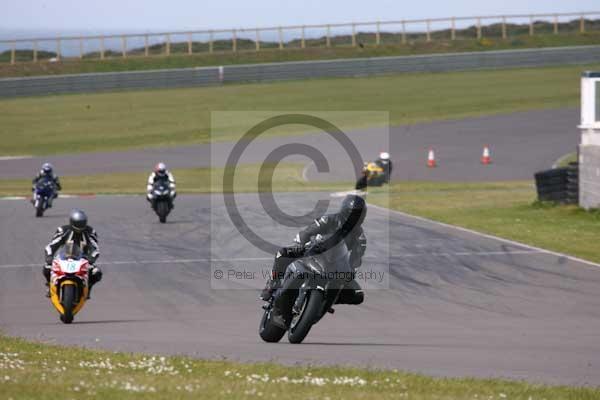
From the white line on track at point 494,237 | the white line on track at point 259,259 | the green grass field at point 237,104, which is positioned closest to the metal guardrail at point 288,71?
the green grass field at point 237,104

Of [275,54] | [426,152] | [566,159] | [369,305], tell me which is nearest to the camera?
[369,305]

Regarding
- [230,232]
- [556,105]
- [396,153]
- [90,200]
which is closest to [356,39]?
[556,105]

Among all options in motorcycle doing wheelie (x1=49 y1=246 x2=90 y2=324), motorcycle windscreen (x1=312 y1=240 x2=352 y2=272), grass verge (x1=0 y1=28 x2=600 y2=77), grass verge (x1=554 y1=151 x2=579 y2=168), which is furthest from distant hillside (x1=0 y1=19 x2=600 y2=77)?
motorcycle windscreen (x1=312 y1=240 x2=352 y2=272)

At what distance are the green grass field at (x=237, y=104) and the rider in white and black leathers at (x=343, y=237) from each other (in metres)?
38.5

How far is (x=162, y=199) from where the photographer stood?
26281 mm

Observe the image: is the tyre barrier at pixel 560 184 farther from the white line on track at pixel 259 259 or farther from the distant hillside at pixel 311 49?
the distant hillside at pixel 311 49

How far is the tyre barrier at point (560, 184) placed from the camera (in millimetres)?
25516

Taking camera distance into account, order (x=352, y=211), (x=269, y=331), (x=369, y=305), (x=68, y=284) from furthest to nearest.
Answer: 1. (x=369, y=305)
2. (x=68, y=284)
3. (x=269, y=331)
4. (x=352, y=211)

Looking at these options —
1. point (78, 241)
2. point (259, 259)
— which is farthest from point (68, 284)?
point (259, 259)

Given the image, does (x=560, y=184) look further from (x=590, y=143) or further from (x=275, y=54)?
(x=275, y=54)

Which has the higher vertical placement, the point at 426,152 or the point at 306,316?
the point at 426,152

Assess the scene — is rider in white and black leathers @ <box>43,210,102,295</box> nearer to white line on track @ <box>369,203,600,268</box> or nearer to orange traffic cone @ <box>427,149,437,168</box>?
white line on track @ <box>369,203,600,268</box>

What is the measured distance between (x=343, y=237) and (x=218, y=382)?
282cm

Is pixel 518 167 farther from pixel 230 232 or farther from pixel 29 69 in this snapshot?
pixel 29 69
